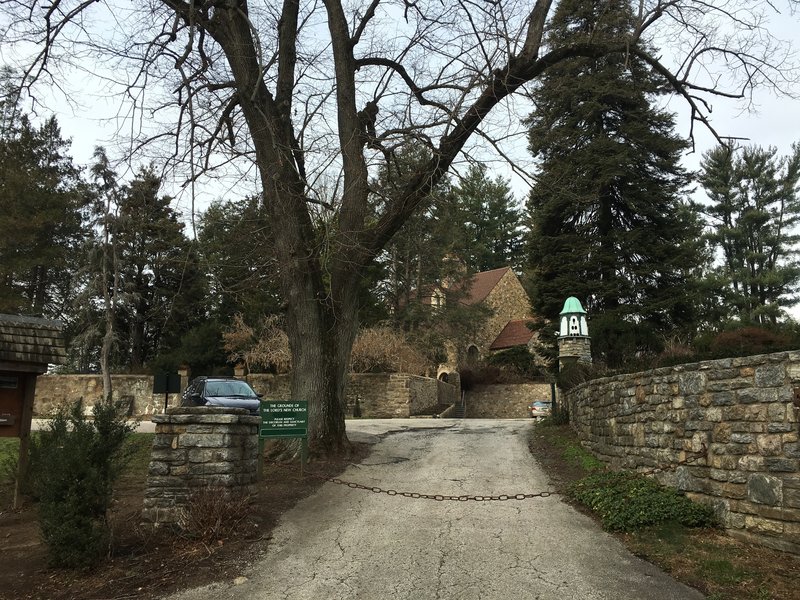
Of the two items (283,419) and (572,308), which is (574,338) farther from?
(283,419)

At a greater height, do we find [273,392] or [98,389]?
[98,389]

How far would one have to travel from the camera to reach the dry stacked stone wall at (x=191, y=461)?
20.2 feet

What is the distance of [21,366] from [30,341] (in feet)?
1.14

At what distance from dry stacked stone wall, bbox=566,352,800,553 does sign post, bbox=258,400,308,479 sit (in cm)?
477

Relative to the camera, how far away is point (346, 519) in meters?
6.87

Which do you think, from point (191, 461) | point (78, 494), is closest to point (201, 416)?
point (191, 461)

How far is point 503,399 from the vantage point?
3369 centimetres

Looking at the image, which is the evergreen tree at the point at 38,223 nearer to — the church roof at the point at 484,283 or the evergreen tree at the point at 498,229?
the church roof at the point at 484,283

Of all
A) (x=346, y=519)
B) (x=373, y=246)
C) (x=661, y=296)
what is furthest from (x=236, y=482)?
(x=661, y=296)

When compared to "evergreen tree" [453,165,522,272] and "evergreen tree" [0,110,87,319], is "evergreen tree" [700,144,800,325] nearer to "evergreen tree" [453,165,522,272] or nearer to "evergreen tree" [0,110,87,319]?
"evergreen tree" [453,165,522,272]

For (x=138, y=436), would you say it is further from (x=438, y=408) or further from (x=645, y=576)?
(x=438, y=408)

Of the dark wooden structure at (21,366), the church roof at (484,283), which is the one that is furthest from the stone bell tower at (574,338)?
the church roof at (484,283)

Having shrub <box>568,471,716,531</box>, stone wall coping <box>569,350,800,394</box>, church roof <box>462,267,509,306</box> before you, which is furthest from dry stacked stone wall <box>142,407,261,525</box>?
church roof <box>462,267,509,306</box>

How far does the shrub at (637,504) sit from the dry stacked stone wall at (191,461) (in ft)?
13.9
